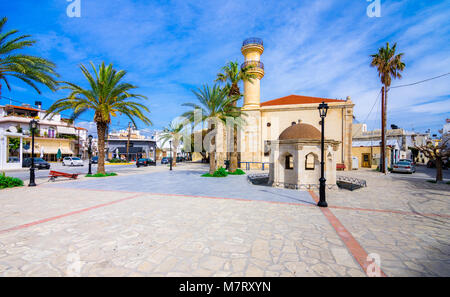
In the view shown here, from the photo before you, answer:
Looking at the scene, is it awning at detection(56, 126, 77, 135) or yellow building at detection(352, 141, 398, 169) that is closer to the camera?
yellow building at detection(352, 141, 398, 169)

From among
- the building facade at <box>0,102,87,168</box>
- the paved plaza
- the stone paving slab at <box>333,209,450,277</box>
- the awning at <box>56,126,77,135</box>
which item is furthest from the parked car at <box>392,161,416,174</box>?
the awning at <box>56,126,77,135</box>

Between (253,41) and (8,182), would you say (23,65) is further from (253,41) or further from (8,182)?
(253,41)

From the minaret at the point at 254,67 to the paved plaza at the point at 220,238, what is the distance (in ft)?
68.5

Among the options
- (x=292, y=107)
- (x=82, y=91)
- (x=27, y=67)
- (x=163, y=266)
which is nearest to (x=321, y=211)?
(x=163, y=266)

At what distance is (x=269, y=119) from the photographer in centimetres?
2702

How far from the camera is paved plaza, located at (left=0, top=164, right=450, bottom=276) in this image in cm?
332

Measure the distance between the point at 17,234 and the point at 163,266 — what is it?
3.98 meters

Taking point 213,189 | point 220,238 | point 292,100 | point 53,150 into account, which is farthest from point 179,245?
point 53,150

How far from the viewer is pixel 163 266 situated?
334cm

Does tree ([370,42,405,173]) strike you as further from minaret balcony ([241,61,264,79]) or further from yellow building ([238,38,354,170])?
minaret balcony ([241,61,264,79])

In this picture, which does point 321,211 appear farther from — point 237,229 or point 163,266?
point 163,266

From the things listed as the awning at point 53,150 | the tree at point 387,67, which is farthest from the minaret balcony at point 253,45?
the awning at point 53,150

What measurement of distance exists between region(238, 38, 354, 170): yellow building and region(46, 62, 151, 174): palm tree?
13636 millimetres

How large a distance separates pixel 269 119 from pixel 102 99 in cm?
Answer: 1915
